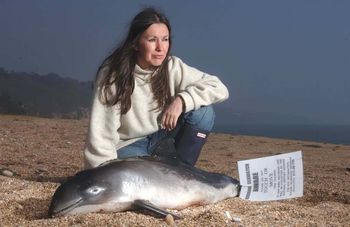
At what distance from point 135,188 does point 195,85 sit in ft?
3.92

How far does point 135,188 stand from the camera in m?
3.46

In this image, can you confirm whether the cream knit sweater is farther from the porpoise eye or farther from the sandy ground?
the porpoise eye

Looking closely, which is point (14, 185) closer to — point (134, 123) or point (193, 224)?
point (134, 123)

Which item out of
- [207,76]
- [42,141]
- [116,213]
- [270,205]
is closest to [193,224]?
[116,213]

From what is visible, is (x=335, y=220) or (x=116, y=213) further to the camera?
(x=335, y=220)

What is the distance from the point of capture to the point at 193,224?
10.4ft

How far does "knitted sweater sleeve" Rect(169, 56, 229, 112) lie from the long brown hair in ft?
0.44

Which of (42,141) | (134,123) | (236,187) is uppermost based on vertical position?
(134,123)

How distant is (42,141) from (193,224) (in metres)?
6.39

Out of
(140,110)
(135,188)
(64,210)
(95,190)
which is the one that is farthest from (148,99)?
(64,210)

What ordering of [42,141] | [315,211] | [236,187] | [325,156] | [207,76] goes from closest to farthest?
[315,211] → [236,187] → [207,76] → [42,141] → [325,156]

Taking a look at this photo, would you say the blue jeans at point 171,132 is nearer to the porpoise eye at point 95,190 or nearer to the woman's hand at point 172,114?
the woman's hand at point 172,114

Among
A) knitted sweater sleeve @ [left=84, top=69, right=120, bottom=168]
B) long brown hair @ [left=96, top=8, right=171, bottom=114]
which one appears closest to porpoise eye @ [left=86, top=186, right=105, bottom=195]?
knitted sweater sleeve @ [left=84, top=69, right=120, bottom=168]

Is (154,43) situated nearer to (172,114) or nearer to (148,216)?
(172,114)
